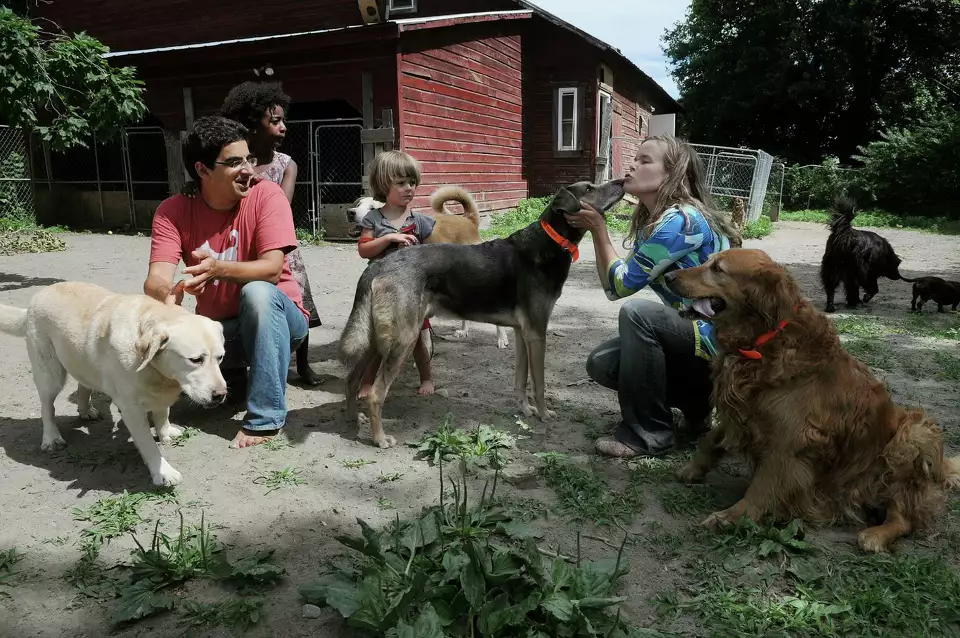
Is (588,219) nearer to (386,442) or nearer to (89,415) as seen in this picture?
(386,442)

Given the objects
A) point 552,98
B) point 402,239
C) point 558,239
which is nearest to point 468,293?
point 558,239

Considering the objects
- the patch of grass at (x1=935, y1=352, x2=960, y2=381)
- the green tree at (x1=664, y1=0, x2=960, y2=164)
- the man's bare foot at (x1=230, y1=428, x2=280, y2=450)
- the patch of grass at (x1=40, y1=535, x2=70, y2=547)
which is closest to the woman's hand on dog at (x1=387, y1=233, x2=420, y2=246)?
the man's bare foot at (x1=230, y1=428, x2=280, y2=450)

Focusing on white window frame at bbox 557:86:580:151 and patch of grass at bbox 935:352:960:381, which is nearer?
patch of grass at bbox 935:352:960:381

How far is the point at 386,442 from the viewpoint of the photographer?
3578 millimetres

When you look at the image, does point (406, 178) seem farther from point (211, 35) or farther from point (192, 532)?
point (211, 35)

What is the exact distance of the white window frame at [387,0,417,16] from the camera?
54.9ft

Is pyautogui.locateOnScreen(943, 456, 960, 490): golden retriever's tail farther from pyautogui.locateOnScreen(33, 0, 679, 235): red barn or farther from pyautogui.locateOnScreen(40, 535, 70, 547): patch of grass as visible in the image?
pyautogui.locateOnScreen(33, 0, 679, 235): red barn

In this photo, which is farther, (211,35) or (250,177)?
(211,35)

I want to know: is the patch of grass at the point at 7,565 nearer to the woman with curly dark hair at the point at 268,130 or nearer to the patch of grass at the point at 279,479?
the patch of grass at the point at 279,479

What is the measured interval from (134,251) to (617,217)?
37.8 ft

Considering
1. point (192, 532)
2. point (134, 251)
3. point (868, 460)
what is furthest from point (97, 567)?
point (134, 251)

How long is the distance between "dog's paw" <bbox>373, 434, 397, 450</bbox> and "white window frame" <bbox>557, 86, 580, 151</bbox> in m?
15.8

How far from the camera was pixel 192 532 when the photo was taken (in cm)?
258

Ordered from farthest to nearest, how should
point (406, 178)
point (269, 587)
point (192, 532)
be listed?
point (406, 178) → point (192, 532) → point (269, 587)
